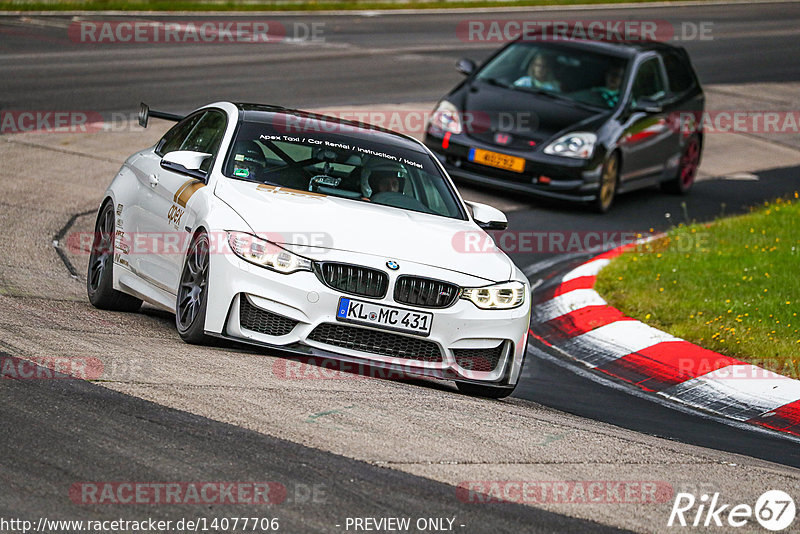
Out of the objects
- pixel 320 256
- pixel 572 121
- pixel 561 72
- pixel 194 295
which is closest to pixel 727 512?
pixel 320 256

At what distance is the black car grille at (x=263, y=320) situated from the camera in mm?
6957

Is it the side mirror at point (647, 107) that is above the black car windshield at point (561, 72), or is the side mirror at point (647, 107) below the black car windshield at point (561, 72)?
below

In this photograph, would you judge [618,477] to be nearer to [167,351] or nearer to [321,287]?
[321,287]

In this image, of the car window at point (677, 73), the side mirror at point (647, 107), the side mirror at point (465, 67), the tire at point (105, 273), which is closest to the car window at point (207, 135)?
the tire at point (105, 273)

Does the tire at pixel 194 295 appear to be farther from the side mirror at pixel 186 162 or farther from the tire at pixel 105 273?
the tire at pixel 105 273

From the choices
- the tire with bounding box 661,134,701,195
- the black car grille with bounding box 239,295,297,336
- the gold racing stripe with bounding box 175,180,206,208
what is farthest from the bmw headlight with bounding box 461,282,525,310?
the tire with bounding box 661,134,701,195

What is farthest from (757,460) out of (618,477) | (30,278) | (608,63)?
(608,63)

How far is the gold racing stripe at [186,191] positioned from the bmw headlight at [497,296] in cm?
183

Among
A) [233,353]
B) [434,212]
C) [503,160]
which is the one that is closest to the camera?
[233,353]

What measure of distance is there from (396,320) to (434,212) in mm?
1353

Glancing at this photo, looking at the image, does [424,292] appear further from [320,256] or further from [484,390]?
[484,390]

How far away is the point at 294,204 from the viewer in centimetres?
747

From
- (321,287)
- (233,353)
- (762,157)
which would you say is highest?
(321,287)

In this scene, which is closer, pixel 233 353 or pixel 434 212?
pixel 233 353
